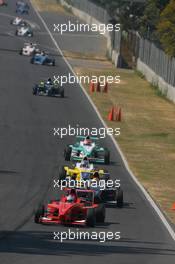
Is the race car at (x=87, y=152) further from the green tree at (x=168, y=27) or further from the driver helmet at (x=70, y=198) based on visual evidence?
the green tree at (x=168, y=27)

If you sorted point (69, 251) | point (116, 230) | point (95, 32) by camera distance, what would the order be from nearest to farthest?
point (69, 251)
point (116, 230)
point (95, 32)

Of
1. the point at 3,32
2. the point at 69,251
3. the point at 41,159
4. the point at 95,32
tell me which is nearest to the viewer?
the point at 69,251

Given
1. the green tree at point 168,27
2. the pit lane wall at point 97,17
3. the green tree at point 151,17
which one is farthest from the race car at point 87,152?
the pit lane wall at point 97,17

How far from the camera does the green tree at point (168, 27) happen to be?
225 ft

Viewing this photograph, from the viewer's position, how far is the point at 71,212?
29.3 metres

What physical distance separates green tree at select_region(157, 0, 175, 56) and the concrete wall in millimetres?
2026

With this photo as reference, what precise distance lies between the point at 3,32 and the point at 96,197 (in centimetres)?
7749

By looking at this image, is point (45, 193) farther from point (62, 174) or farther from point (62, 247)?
point (62, 247)

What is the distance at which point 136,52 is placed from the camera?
8838cm

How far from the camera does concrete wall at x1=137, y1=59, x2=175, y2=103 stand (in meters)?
67.2

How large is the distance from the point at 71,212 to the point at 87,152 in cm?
1289

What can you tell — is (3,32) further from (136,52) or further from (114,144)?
(114,144)

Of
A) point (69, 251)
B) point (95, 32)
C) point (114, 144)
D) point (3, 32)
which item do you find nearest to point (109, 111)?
point (114, 144)

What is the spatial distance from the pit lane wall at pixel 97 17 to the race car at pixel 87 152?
43590mm
